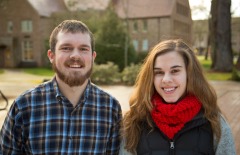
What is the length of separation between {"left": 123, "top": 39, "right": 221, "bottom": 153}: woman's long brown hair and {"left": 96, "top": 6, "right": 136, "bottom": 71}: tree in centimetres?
2728

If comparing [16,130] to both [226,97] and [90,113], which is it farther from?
[226,97]

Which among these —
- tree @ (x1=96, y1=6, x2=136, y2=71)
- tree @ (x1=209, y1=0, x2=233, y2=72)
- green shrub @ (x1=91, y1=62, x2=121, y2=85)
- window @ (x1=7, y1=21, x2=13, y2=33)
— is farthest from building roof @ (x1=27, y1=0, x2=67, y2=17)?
green shrub @ (x1=91, y1=62, x2=121, y2=85)

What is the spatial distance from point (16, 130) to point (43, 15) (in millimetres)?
39362

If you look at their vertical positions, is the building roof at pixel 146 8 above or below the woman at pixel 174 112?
above

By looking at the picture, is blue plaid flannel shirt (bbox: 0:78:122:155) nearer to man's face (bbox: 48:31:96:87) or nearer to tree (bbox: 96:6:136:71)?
man's face (bbox: 48:31:96:87)

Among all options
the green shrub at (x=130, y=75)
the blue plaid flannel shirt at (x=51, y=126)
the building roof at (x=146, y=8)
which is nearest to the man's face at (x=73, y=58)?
the blue plaid flannel shirt at (x=51, y=126)

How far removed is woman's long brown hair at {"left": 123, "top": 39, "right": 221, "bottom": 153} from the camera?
2566 millimetres

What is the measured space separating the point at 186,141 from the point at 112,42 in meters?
28.4

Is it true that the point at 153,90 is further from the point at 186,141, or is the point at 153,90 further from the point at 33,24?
the point at 33,24

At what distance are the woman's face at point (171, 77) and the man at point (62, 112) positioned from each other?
0.50 meters

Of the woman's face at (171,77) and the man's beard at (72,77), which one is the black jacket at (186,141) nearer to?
the woman's face at (171,77)

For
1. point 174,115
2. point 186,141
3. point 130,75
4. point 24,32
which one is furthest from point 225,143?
point 24,32

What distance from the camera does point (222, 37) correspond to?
94.2 feet

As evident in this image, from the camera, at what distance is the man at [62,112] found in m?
2.61
